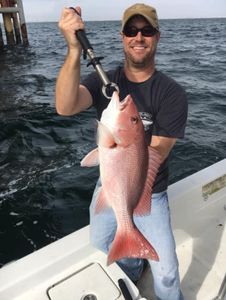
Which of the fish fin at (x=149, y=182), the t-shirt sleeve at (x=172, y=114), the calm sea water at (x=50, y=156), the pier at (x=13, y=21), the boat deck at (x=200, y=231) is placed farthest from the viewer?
the pier at (x=13, y=21)

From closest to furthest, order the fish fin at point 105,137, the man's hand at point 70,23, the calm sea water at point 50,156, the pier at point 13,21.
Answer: the fish fin at point 105,137
the man's hand at point 70,23
the calm sea water at point 50,156
the pier at point 13,21

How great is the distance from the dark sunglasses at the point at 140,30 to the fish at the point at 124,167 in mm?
1022

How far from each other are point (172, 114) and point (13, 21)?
2962 centimetres

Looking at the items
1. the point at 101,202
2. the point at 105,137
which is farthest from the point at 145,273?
the point at 105,137

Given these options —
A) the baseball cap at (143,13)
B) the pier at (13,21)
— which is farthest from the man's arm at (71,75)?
the pier at (13,21)

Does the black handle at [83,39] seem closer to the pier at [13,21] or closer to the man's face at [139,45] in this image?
the man's face at [139,45]

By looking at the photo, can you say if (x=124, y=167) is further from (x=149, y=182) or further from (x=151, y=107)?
(x=151, y=107)

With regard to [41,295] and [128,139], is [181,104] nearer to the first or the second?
[128,139]

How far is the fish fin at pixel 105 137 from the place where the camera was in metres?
2.25

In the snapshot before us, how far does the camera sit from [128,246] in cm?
251

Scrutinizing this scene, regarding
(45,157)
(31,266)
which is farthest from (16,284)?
(45,157)

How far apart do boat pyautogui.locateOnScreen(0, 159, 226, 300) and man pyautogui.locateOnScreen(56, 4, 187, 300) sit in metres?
0.29

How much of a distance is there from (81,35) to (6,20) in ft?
97.2

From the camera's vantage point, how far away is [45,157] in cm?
867
